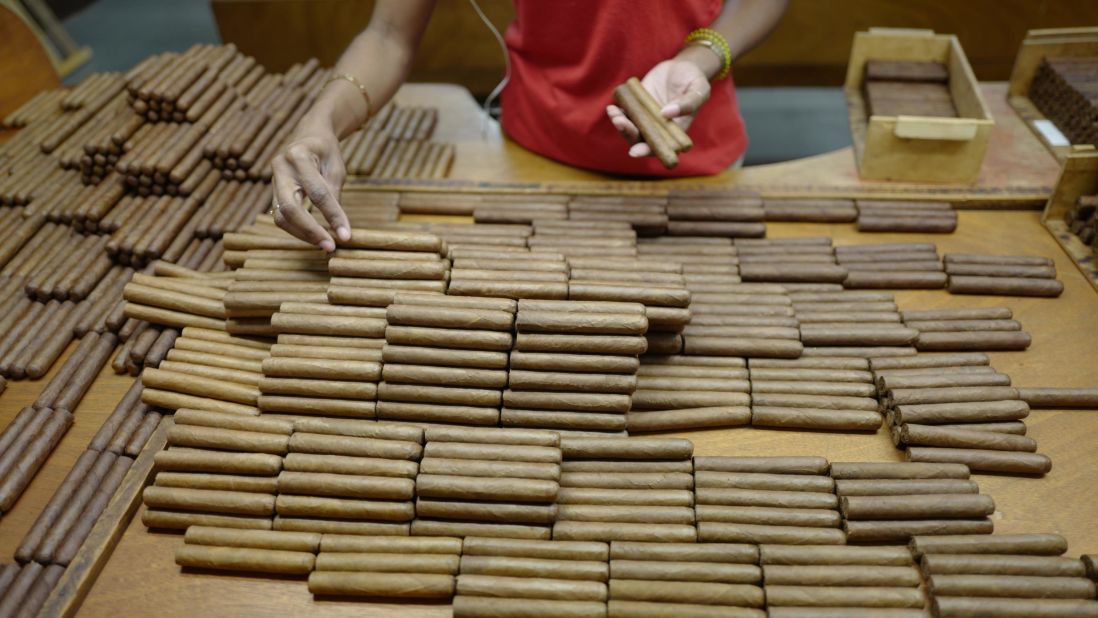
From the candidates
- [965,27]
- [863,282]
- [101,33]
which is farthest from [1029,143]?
[101,33]

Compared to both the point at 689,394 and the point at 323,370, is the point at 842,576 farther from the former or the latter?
the point at 323,370

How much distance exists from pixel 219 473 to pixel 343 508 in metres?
0.56

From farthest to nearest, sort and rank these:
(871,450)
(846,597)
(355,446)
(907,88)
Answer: (907,88) → (871,450) → (355,446) → (846,597)

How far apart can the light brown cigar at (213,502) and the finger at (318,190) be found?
3.78 ft

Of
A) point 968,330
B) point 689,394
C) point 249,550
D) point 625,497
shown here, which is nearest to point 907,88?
point 968,330

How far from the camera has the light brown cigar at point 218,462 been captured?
292cm

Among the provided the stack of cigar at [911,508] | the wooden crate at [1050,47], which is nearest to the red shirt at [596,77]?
the wooden crate at [1050,47]

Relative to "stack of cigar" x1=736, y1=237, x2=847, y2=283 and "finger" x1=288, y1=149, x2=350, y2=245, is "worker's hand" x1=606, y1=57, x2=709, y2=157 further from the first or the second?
"finger" x1=288, y1=149, x2=350, y2=245

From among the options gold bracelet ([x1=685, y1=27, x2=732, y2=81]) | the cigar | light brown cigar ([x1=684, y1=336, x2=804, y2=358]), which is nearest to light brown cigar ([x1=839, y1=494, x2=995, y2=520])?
the cigar

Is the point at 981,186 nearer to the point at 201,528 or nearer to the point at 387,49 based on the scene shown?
the point at 387,49

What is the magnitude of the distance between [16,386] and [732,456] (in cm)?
333

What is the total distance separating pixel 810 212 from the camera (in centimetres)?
430

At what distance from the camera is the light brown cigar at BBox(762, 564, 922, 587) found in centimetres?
263

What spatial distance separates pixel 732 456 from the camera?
3.12 meters
